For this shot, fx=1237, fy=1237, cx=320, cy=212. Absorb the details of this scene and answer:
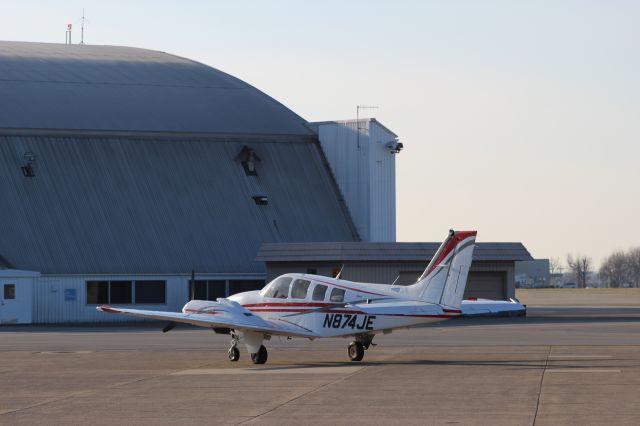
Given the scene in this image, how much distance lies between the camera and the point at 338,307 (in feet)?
111

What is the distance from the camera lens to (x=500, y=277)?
70.1 metres

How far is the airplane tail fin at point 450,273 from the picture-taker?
33094 millimetres

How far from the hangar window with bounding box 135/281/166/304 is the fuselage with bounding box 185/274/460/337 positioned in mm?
33814

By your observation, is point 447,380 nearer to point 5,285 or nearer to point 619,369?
point 619,369

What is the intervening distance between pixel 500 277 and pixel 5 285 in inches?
1072

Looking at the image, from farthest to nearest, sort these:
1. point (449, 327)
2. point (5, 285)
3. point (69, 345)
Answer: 1. point (5, 285)
2. point (449, 327)
3. point (69, 345)

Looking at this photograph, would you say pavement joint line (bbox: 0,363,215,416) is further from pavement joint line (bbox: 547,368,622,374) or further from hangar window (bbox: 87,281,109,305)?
hangar window (bbox: 87,281,109,305)

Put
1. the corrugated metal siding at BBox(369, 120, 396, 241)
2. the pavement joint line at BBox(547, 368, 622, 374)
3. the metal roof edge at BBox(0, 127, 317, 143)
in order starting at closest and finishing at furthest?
the pavement joint line at BBox(547, 368, 622, 374), the metal roof edge at BBox(0, 127, 317, 143), the corrugated metal siding at BBox(369, 120, 396, 241)

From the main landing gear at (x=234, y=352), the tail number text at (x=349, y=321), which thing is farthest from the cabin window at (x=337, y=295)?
the main landing gear at (x=234, y=352)

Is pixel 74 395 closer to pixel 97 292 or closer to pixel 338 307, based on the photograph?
pixel 338 307

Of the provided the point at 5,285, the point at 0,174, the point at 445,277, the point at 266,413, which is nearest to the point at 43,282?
the point at 5,285

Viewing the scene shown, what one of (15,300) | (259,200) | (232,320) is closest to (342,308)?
(232,320)

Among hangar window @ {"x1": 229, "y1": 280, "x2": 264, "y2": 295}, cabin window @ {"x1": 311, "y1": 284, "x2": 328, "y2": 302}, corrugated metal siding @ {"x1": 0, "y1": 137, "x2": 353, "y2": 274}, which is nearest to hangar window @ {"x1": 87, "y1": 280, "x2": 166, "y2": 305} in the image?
corrugated metal siding @ {"x1": 0, "y1": 137, "x2": 353, "y2": 274}

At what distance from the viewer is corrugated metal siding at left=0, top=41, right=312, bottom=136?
7438 centimetres
